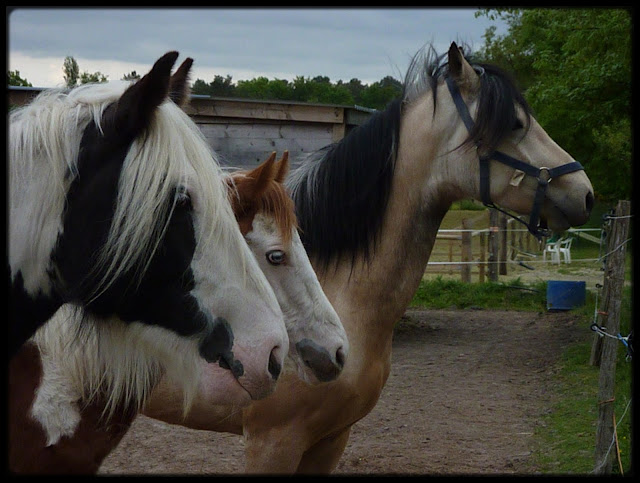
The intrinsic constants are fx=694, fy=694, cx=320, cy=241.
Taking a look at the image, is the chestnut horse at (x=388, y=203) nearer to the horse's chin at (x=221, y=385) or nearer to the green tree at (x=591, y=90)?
the horse's chin at (x=221, y=385)

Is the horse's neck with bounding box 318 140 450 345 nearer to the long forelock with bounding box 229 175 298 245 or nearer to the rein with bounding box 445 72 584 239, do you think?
the rein with bounding box 445 72 584 239

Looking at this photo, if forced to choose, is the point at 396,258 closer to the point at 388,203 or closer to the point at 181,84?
the point at 388,203

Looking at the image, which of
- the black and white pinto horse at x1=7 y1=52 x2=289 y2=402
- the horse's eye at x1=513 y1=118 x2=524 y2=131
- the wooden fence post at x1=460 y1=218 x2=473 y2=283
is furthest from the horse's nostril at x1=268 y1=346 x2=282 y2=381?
the wooden fence post at x1=460 y1=218 x2=473 y2=283

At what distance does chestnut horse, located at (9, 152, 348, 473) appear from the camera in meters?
2.33

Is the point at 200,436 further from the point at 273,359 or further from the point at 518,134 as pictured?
the point at 273,359

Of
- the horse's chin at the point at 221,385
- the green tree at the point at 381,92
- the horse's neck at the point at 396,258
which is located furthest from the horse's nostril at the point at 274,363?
the green tree at the point at 381,92

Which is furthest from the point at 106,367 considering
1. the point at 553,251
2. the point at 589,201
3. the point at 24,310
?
the point at 553,251

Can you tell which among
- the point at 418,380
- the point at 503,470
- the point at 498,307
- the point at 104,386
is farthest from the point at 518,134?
the point at 498,307

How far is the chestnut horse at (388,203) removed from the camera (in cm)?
324

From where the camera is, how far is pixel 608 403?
4684mm

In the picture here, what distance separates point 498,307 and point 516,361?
348cm

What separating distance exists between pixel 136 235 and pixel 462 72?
7.14 feet

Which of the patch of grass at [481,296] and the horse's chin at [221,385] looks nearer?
the horse's chin at [221,385]

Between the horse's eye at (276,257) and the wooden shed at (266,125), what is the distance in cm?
474
